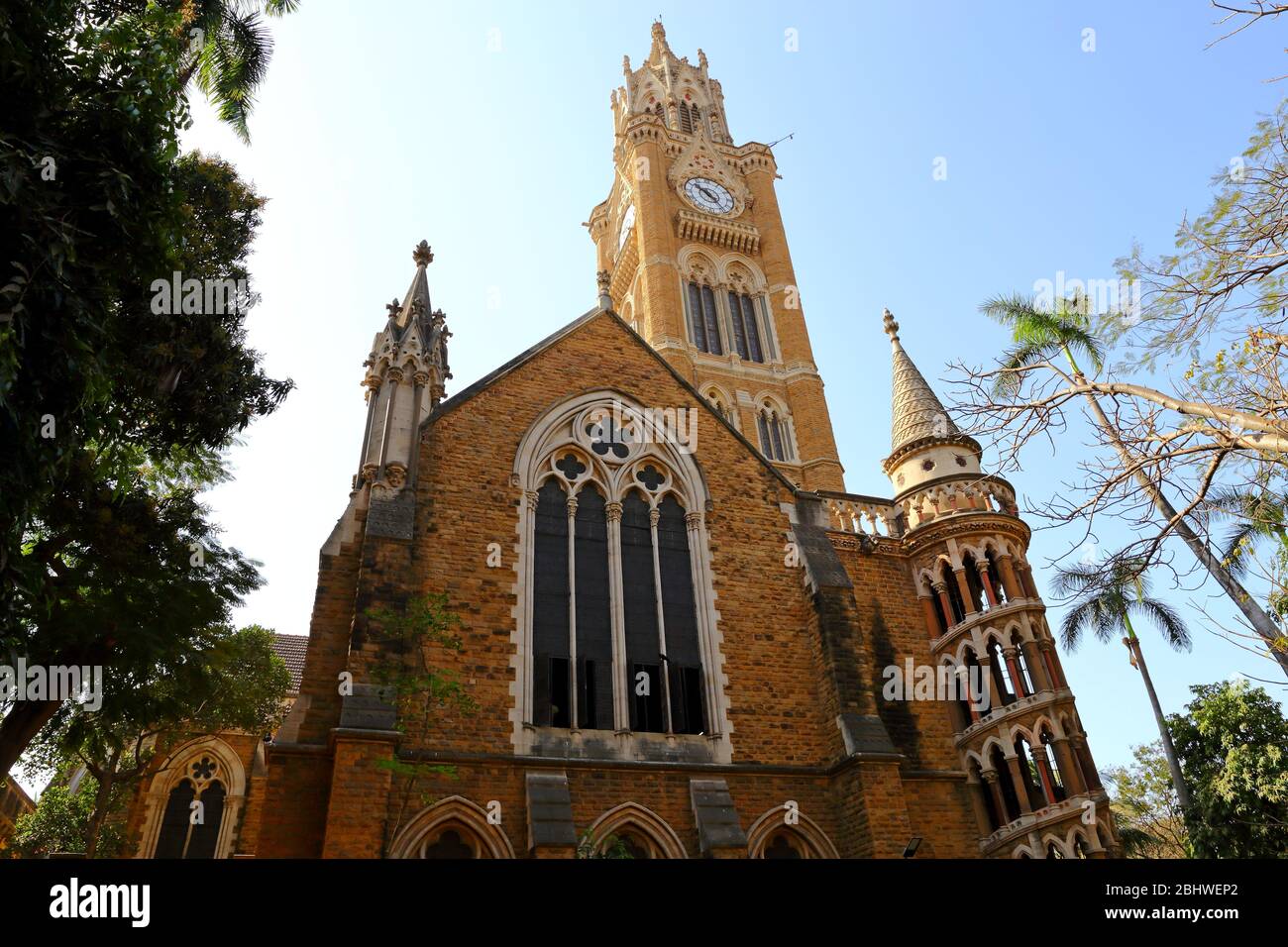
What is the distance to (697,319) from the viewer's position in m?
42.4

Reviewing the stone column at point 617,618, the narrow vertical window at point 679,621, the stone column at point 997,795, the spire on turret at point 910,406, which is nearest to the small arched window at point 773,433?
the spire on turret at point 910,406

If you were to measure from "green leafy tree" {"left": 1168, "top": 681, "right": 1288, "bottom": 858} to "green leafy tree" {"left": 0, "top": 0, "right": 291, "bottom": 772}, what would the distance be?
2145 centimetres

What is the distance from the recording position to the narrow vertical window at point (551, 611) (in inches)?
534

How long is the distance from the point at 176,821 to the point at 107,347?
21.1m

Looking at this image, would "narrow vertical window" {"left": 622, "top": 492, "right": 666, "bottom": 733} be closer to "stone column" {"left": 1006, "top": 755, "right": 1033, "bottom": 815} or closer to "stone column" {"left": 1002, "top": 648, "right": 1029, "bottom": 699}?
"stone column" {"left": 1006, "top": 755, "right": 1033, "bottom": 815}

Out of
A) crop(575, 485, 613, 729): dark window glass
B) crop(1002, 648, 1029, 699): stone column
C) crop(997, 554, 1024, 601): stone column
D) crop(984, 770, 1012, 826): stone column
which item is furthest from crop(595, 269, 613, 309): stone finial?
crop(984, 770, 1012, 826): stone column

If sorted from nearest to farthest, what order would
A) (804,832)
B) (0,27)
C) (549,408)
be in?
(0,27), (804,832), (549,408)

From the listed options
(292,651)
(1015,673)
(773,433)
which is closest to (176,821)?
(292,651)

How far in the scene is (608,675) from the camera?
1416cm

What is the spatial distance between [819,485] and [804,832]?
2457cm

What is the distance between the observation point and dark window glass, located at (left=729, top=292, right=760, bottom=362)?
42.5 m

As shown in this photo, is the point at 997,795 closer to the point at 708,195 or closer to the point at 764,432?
the point at 764,432
